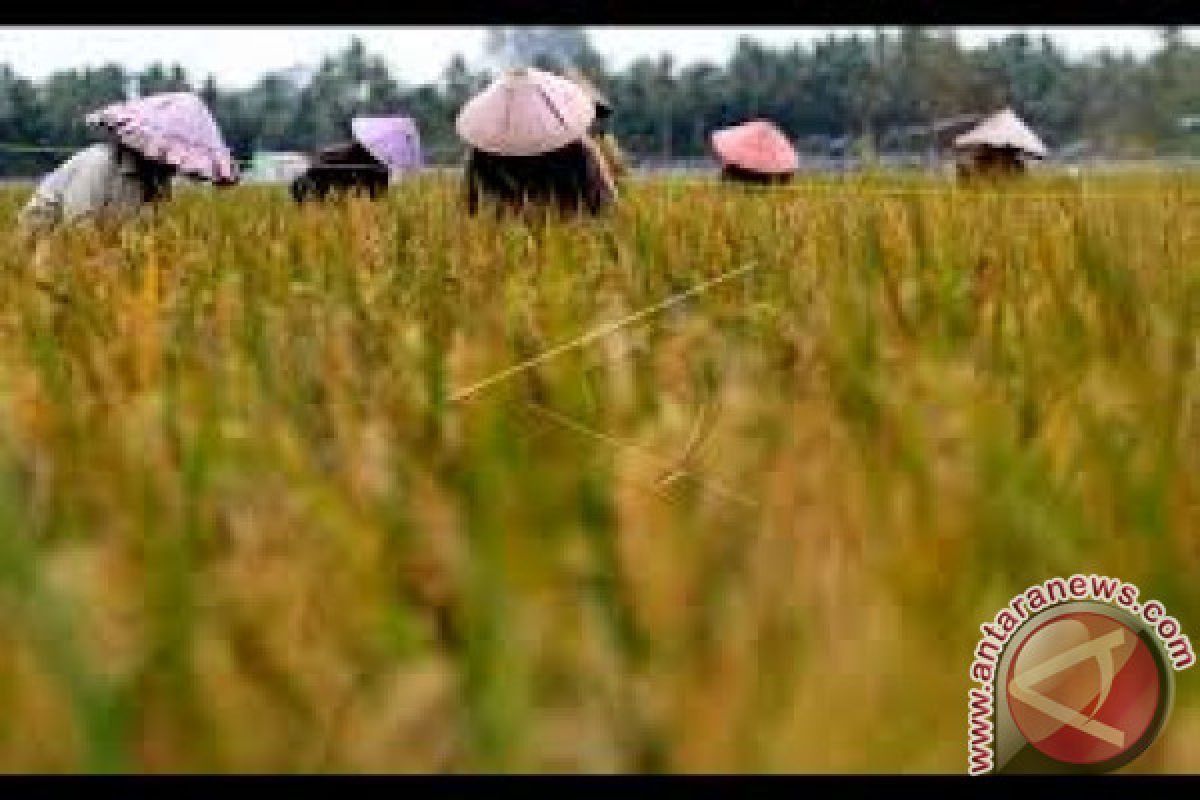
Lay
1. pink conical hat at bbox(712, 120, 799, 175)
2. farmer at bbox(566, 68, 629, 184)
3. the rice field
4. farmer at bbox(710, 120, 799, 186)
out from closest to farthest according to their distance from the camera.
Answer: the rice field, farmer at bbox(710, 120, 799, 186), farmer at bbox(566, 68, 629, 184), pink conical hat at bbox(712, 120, 799, 175)

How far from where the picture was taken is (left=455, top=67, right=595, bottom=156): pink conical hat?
306 centimetres

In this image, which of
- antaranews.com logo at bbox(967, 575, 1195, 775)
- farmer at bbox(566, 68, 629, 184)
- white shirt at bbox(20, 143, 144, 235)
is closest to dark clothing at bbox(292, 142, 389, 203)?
white shirt at bbox(20, 143, 144, 235)

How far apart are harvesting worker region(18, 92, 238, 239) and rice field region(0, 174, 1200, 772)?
194 cm

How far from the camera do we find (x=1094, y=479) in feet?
1.85

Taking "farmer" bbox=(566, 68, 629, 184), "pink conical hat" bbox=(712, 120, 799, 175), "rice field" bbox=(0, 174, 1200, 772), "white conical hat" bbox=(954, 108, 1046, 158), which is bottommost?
"pink conical hat" bbox=(712, 120, 799, 175)

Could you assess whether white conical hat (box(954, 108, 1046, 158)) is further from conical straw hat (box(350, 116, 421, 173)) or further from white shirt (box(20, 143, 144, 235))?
white shirt (box(20, 143, 144, 235))

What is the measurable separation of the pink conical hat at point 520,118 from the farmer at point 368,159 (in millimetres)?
137

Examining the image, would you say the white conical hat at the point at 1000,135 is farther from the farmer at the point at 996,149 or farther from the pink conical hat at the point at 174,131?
the pink conical hat at the point at 174,131

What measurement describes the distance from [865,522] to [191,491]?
221 millimetres

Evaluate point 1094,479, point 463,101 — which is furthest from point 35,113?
point 463,101

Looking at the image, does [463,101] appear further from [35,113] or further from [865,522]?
[865,522]
